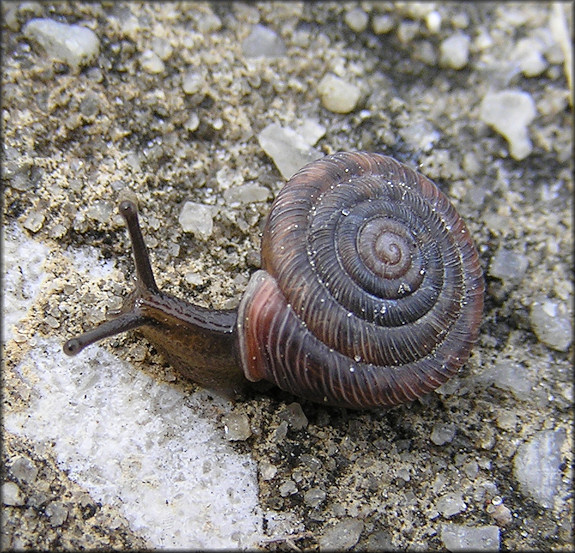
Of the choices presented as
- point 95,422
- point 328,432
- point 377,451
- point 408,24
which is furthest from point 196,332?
point 408,24

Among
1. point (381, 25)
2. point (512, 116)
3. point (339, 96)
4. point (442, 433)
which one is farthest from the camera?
point (381, 25)

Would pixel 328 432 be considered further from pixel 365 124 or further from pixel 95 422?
pixel 365 124

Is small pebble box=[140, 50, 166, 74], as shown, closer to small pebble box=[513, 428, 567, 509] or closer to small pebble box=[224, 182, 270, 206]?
small pebble box=[224, 182, 270, 206]

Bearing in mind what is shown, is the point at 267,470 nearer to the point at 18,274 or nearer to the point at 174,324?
the point at 174,324

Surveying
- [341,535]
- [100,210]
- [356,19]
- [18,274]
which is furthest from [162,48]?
[341,535]

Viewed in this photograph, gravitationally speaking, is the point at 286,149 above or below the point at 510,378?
above

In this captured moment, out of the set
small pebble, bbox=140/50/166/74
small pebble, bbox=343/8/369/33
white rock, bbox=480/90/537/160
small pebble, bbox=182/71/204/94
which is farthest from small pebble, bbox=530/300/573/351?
small pebble, bbox=140/50/166/74
